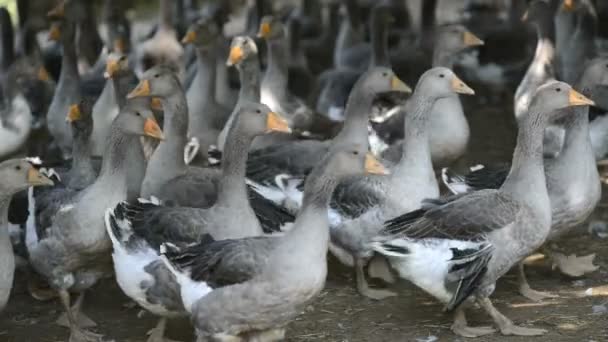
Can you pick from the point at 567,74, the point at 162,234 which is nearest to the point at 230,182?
the point at 162,234

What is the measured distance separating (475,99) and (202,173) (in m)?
6.62

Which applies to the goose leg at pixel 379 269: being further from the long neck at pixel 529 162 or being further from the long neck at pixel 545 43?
the long neck at pixel 545 43

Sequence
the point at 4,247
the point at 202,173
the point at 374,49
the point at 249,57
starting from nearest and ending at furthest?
the point at 4,247, the point at 202,173, the point at 249,57, the point at 374,49

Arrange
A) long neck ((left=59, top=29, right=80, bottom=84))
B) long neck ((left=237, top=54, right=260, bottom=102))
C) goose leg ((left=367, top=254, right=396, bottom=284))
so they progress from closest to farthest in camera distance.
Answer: goose leg ((left=367, top=254, right=396, bottom=284)) → long neck ((left=237, top=54, right=260, bottom=102)) → long neck ((left=59, top=29, right=80, bottom=84))

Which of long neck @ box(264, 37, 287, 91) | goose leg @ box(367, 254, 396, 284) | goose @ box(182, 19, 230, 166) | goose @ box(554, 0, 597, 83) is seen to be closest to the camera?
goose leg @ box(367, 254, 396, 284)

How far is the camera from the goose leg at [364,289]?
28.5 feet

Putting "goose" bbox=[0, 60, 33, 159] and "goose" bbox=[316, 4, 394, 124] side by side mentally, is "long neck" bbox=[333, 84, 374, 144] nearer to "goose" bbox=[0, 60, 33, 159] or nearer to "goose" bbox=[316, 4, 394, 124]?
"goose" bbox=[316, 4, 394, 124]

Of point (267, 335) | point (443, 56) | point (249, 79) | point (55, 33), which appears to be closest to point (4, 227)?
point (267, 335)

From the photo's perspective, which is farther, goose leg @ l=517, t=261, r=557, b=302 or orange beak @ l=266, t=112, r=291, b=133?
goose leg @ l=517, t=261, r=557, b=302

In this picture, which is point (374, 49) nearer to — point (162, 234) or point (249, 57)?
point (249, 57)

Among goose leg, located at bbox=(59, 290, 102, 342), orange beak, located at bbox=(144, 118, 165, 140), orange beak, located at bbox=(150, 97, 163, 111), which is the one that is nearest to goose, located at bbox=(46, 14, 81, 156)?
orange beak, located at bbox=(150, 97, 163, 111)

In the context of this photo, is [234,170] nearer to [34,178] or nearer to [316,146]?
[34,178]

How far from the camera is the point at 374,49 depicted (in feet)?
42.0

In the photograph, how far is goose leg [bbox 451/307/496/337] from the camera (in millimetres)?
7676
